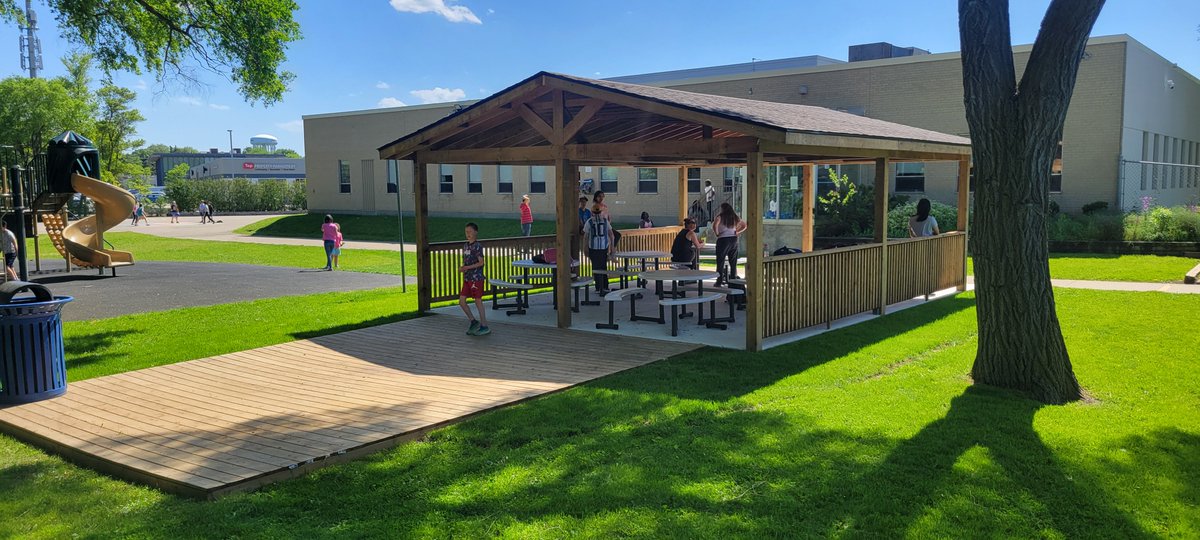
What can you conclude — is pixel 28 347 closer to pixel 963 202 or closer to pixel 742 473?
pixel 742 473

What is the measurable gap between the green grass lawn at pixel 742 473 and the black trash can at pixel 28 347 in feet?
4.63

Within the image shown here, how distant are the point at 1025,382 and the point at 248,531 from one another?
6.24m

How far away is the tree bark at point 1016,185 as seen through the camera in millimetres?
7328

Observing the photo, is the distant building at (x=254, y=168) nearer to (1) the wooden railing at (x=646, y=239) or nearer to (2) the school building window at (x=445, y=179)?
(2) the school building window at (x=445, y=179)

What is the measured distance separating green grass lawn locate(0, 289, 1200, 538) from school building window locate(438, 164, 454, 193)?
35337 mm

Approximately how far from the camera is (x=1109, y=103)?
23953 mm

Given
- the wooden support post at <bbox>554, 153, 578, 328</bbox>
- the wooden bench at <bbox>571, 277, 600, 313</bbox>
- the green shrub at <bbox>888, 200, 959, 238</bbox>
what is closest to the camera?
the wooden support post at <bbox>554, 153, 578, 328</bbox>

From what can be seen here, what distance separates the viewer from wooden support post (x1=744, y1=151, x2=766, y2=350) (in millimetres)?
9516

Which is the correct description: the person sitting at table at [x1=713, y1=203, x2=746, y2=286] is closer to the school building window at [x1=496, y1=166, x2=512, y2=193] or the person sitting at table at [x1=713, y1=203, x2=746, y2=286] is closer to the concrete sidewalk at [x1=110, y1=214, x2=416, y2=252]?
the concrete sidewalk at [x1=110, y1=214, x2=416, y2=252]

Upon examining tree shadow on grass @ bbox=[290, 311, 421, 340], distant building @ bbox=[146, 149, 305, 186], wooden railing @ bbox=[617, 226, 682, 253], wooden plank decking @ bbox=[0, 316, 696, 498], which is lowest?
wooden plank decking @ bbox=[0, 316, 696, 498]

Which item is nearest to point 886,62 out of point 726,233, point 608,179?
point 608,179

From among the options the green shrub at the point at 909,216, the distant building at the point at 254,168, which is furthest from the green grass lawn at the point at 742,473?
the distant building at the point at 254,168

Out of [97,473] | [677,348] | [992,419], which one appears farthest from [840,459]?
[97,473]

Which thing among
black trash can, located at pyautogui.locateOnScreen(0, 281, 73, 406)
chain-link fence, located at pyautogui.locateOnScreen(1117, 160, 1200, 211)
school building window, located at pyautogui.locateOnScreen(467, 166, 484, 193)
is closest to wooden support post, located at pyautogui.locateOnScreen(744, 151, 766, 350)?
black trash can, located at pyautogui.locateOnScreen(0, 281, 73, 406)
